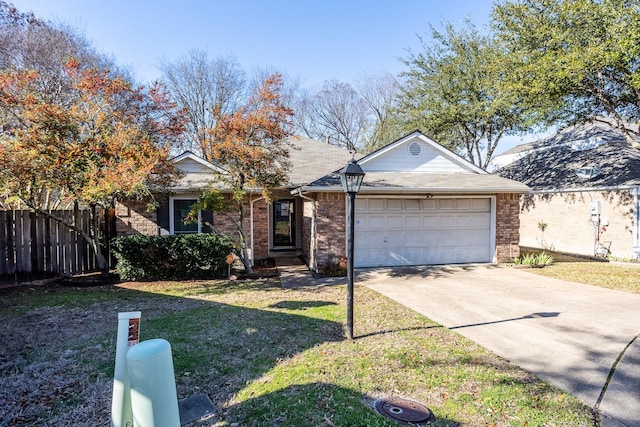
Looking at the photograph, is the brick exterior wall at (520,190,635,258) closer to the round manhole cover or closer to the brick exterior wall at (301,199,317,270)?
the brick exterior wall at (301,199,317,270)

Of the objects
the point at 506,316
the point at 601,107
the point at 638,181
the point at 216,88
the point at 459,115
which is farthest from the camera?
the point at 216,88

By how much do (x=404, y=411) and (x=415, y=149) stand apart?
32.3ft

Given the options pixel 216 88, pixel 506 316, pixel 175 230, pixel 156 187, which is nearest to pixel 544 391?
pixel 506 316

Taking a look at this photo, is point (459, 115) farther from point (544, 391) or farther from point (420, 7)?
point (544, 391)

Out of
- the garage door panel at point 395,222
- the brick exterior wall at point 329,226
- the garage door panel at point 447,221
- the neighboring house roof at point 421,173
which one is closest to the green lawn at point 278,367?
the brick exterior wall at point 329,226

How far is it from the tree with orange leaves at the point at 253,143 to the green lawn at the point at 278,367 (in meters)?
3.45

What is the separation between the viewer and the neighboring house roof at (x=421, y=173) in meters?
10.4

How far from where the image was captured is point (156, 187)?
9742 mm

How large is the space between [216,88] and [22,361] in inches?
967

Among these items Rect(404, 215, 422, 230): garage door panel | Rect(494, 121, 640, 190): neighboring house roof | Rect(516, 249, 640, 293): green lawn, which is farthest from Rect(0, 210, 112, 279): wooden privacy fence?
Rect(494, 121, 640, 190): neighboring house roof

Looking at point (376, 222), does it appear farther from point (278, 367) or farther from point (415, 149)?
point (278, 367)

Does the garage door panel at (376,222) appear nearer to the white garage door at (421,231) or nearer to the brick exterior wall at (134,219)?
the white garage door at (421,231)

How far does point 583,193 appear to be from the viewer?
45.8 ft

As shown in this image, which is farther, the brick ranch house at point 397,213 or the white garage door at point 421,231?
the white garage door at point 421,231
